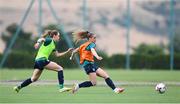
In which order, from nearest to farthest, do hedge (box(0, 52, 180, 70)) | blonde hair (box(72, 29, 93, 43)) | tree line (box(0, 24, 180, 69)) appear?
blonde hair (box(72, 29, 93, 43)) < tree line (box(0, 24, 180, 69)) < hedge (box(0, 52, 180, 70))

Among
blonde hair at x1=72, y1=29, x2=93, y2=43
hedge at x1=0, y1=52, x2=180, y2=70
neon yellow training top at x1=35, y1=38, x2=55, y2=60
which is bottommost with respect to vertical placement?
hedge at x1=0, y1=52, x2=180, y2=70

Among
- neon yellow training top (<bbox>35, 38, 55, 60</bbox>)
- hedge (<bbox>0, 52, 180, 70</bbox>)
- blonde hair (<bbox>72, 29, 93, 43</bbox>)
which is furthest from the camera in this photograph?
hedge (<bbox>0, 52, 180, 70</bbox>)

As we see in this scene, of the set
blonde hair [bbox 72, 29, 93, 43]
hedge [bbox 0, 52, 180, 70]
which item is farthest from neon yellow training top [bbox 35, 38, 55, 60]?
hedge [bbox 0, 52, 180, 70]

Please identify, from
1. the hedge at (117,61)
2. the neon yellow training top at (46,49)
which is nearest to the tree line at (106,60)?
the hedge at (117,61)

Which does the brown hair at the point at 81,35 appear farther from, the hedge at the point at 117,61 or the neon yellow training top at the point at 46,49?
the hedge at the point at 117,61

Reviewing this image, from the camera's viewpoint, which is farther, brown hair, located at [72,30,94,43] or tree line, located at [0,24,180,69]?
tree line, located at [0,24,180,69]

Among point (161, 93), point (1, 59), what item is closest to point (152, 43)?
point (1, 59)

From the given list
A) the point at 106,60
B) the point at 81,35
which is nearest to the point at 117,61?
the point at 106,60

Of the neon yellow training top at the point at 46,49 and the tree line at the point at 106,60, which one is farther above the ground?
the neon yellow training top at the point at 46,49

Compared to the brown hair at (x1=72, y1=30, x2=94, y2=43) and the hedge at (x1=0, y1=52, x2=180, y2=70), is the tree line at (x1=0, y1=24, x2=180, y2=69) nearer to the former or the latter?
the hedge at (x1=0, y1=52, x2=180, y2=70)

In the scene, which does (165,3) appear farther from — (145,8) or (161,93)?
(161,93)

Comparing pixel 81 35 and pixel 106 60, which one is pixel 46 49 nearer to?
pixel 81 35

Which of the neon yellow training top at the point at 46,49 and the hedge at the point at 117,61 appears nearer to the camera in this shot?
the neon yellow training top at the point at 46,49

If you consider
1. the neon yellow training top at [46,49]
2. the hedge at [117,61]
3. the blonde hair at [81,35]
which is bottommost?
the hedge at [117,61]
